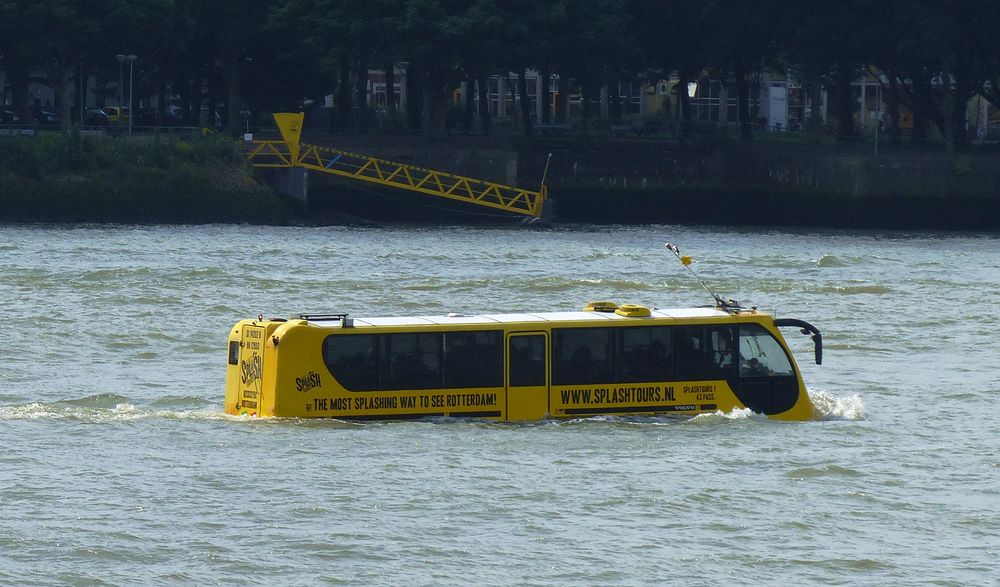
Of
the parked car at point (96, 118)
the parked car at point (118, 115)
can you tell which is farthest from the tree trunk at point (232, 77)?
the parked car at point (96, 118)

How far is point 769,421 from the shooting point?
73.1 feet

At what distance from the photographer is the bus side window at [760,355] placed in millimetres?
22141

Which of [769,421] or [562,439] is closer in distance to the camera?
[562,439]

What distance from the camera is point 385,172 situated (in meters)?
75.1

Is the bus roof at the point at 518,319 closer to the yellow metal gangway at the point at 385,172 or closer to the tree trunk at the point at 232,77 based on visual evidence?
the yellow metal gangway at the point at 385,172

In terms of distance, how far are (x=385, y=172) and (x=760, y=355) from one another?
53.7 meters

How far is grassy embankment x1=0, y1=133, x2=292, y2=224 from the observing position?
215 feet

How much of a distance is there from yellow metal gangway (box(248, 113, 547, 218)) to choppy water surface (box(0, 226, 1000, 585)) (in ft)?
118

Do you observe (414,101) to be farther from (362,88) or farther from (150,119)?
(150,119)

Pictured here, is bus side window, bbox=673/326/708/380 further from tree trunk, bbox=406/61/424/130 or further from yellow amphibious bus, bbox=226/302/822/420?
tree trunk, bbox=406/61/424/130

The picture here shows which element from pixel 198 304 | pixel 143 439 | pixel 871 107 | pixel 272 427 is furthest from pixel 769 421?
pixel 871 107

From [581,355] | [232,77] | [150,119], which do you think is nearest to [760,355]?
[581,355]

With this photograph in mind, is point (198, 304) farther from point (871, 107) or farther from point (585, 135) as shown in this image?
point (871, 107)

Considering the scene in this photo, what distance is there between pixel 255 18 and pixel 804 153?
23.4m
